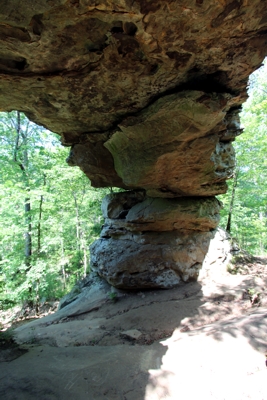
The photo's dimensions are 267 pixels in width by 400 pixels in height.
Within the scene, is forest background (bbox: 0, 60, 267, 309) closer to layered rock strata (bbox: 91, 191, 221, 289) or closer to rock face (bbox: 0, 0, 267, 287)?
layered rock strata (bbox: 91, 191, 221, 289)

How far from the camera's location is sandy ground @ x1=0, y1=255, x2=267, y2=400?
320cm

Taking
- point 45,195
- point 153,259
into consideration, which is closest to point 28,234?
point 45,195

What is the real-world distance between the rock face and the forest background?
14.9ft

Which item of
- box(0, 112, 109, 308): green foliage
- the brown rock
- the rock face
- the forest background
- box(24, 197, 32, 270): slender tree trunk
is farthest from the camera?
box(24, 197, 32, 270): slender tree trunk

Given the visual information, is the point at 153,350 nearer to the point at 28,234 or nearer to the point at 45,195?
the point at 45,195

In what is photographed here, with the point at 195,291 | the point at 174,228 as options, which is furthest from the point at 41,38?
the point at 195,291

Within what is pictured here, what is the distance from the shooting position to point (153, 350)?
177 inches

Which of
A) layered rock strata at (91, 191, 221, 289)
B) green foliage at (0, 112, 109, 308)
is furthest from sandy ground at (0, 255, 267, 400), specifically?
green foliage at (0, 112, 109, 308)

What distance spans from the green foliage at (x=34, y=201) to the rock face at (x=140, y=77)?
18.0ft

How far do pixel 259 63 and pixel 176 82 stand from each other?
1.44 m

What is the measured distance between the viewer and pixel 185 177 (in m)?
6.73

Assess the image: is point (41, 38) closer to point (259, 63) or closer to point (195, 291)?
point (259, 63)

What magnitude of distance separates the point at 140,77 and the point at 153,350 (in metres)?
5.41

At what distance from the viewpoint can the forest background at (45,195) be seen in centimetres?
1092
